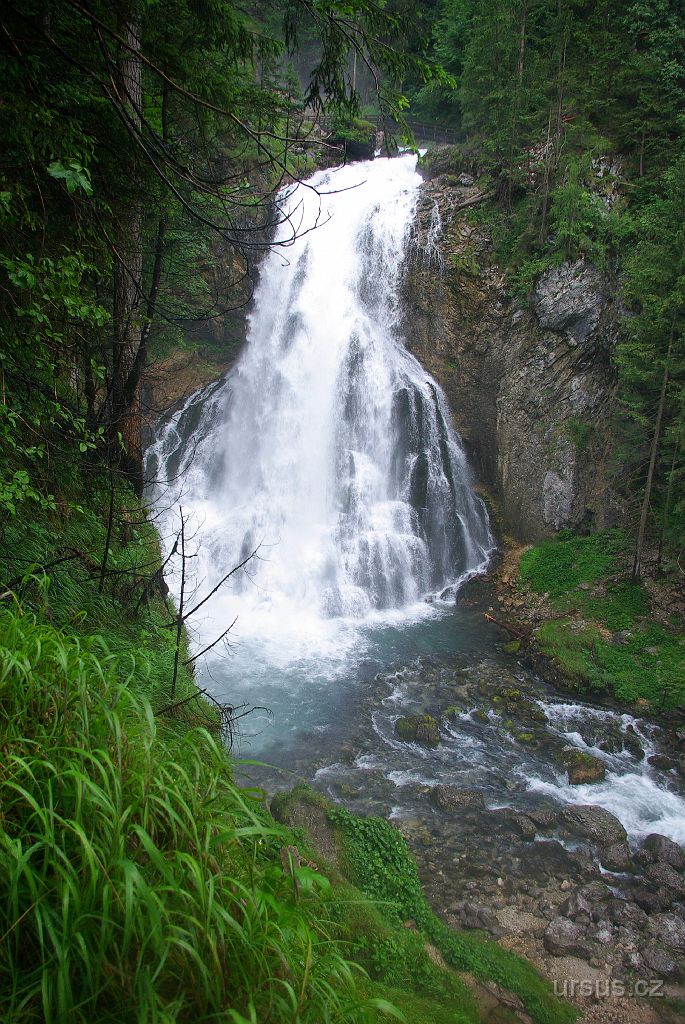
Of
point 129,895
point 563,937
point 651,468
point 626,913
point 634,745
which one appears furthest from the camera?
point 651,468

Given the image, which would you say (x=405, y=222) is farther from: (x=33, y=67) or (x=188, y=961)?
(x=188, y=961)

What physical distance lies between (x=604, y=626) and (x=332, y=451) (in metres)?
8.72

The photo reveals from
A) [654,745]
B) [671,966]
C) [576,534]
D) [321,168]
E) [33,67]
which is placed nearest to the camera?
[33,67]

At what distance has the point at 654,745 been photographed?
9742 millimetres

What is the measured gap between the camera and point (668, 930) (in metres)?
6.54

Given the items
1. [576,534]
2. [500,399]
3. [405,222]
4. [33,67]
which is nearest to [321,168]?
[405,222]

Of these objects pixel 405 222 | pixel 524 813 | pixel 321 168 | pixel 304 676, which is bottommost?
pixel 524 813

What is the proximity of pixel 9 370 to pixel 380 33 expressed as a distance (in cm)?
348

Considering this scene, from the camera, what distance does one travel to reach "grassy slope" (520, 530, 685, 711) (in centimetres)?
1090

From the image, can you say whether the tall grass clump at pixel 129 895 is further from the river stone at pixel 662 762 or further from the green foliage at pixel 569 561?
the green foliage at pixel 569 561

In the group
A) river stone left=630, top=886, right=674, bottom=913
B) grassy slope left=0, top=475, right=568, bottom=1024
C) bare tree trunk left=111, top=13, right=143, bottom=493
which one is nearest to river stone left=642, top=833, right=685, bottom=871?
river stone left=630, top=886, right=674, bottom=913

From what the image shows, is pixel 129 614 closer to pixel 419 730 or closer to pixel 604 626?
pixel 419 730

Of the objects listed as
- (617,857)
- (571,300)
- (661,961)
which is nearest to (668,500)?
(571,300)

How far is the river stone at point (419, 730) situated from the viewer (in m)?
9.62
